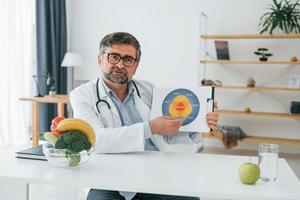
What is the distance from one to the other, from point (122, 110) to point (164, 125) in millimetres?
300

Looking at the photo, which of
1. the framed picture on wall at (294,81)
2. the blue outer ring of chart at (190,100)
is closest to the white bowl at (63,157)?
the blue outer ring of chart at (190,100)

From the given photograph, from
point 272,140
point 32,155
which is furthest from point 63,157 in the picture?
point 272,140

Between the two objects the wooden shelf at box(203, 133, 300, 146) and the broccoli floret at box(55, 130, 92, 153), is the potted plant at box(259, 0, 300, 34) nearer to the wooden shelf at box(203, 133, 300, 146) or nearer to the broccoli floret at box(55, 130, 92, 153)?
the wooden shelf at box(203, 133, 300, 146)

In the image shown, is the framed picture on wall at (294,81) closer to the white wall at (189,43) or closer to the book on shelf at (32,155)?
the white wall at (189,43)

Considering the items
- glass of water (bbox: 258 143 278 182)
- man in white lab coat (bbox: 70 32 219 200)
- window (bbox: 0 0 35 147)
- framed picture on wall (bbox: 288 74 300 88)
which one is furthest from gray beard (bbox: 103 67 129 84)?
framed picture on wall (bbox: 288 74 300 88)

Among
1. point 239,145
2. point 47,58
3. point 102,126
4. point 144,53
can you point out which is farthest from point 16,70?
point 102,126

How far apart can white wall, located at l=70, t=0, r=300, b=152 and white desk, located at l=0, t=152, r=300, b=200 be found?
10.7ft

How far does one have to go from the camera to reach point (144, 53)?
527cm

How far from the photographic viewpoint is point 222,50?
15.6ft

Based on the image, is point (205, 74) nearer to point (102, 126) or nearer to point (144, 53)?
point (144, 53)

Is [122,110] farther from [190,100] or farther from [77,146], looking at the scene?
[77,146]

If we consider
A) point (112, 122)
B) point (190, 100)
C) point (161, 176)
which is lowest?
point (161, 176)

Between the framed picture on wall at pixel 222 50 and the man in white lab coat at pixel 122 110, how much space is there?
2859 millimetres

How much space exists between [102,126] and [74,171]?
15.3 inches
